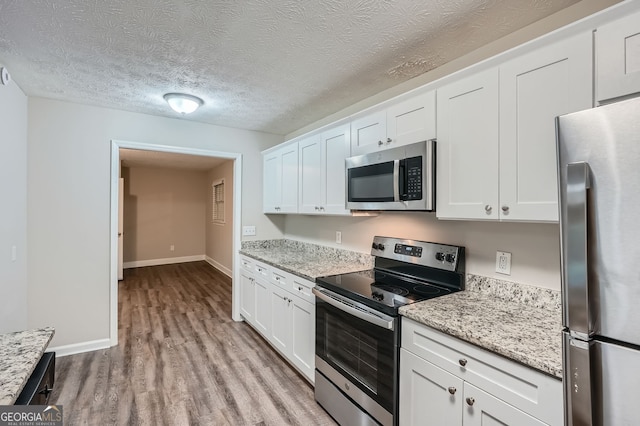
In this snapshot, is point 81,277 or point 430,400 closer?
point 430,400

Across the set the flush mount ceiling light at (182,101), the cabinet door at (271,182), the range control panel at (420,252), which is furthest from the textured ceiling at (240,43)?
the range control panel at (420,252)

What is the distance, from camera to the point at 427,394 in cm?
143

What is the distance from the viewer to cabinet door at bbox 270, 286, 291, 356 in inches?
102

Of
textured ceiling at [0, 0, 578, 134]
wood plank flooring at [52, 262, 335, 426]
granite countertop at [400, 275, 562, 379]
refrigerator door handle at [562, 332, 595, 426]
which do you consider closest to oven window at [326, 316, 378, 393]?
granite countertop at [400, 275, 562, 379]

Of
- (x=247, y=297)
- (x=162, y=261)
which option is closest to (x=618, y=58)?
(x=247, y=297)

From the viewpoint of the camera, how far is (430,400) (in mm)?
1418

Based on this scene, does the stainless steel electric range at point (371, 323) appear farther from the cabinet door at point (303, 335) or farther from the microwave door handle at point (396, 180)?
the microwave door handle at point (396, 180)

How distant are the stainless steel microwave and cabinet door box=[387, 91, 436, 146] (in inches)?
2.9

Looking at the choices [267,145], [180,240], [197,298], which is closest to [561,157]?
[267,145]

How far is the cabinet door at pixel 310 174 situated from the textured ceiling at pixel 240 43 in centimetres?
44

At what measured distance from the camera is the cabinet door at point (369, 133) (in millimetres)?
2092

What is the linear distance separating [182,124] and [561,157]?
11.4 feet

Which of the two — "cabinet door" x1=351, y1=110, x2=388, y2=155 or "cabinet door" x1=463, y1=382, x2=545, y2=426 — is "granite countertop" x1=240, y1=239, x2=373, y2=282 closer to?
"cabinet door" x1=351, y1=110, x2=388, y2=155

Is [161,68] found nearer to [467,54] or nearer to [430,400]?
[467,54]
